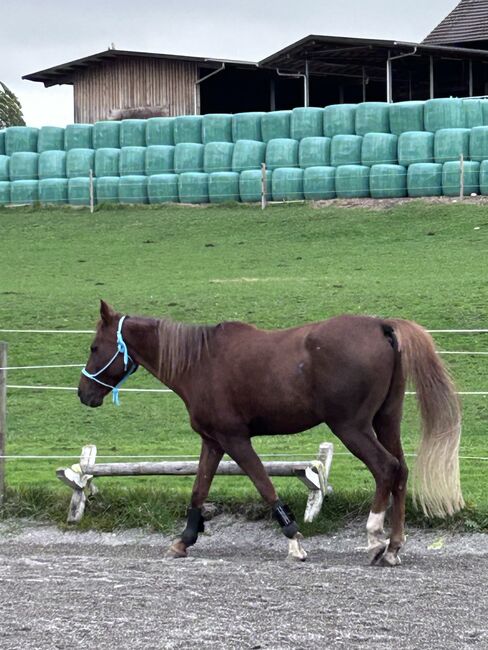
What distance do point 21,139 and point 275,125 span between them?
22.2 ft

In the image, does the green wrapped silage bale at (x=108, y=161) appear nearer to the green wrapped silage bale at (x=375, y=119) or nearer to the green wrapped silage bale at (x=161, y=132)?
the green wrapped silage bale at (x=161, y=132)

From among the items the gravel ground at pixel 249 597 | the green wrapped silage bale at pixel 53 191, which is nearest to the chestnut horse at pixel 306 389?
the gravel ground at pixel 249 597

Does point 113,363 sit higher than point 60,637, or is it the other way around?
point 113,363

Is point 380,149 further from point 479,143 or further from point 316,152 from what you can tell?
point 479,143

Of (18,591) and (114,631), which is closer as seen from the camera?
(114,631)

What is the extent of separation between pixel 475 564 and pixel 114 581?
229cm

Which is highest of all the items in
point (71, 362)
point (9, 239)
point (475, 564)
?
point (9, 239)

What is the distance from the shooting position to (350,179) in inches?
976

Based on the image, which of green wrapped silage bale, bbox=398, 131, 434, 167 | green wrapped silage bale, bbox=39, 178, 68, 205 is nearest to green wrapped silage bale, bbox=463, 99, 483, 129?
green wrapped silage bale, bbox=398, 131, 434, 167

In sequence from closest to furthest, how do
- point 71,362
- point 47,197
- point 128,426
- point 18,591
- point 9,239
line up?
1. point 18,591
2. point 128,426
3. point 71,362
4. point 9,239
5. point 47,197

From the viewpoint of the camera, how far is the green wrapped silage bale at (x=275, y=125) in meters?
26.7

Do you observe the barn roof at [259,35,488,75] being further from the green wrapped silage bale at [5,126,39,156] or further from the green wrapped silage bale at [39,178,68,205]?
the green wrapped silage bale at [39,178,68,205]

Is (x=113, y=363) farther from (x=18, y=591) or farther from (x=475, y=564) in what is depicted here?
(x=475, y=564)

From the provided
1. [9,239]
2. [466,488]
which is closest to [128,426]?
[466,488]
